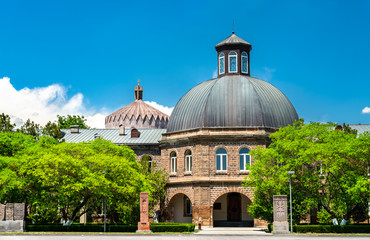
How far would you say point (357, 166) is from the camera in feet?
153

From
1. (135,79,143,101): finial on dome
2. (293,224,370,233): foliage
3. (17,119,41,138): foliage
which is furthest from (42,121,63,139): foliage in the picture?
(293,224,370,233): foliage

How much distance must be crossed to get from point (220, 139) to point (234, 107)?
12.8 feet

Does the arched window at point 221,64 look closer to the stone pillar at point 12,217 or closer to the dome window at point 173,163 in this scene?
the dome window at point 173,163

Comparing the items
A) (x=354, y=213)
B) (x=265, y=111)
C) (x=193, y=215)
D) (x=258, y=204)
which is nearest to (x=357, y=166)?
(x=354, y=213)

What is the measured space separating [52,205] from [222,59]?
28046mm

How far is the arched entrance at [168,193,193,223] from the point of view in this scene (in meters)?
61.3

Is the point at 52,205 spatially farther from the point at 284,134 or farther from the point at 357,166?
the point at 357,166

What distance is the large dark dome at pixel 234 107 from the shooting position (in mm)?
58375

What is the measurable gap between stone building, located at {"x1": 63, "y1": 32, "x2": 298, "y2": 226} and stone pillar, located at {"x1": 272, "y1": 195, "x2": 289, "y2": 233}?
9.37 metres

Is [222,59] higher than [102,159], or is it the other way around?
[222,59]

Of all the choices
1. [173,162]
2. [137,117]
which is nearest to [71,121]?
[137,117]

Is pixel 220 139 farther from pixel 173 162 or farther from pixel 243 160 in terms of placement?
pixel 173 162

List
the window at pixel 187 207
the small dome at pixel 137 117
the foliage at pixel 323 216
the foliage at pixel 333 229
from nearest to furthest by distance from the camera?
1. the foliage at pixel 333 229
2. the foliage at pixel 323 216
3. the window at pixel 187 207
4. the small dome at pixel 137 117

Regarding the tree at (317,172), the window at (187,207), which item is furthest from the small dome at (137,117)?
the tree at (317,172)
